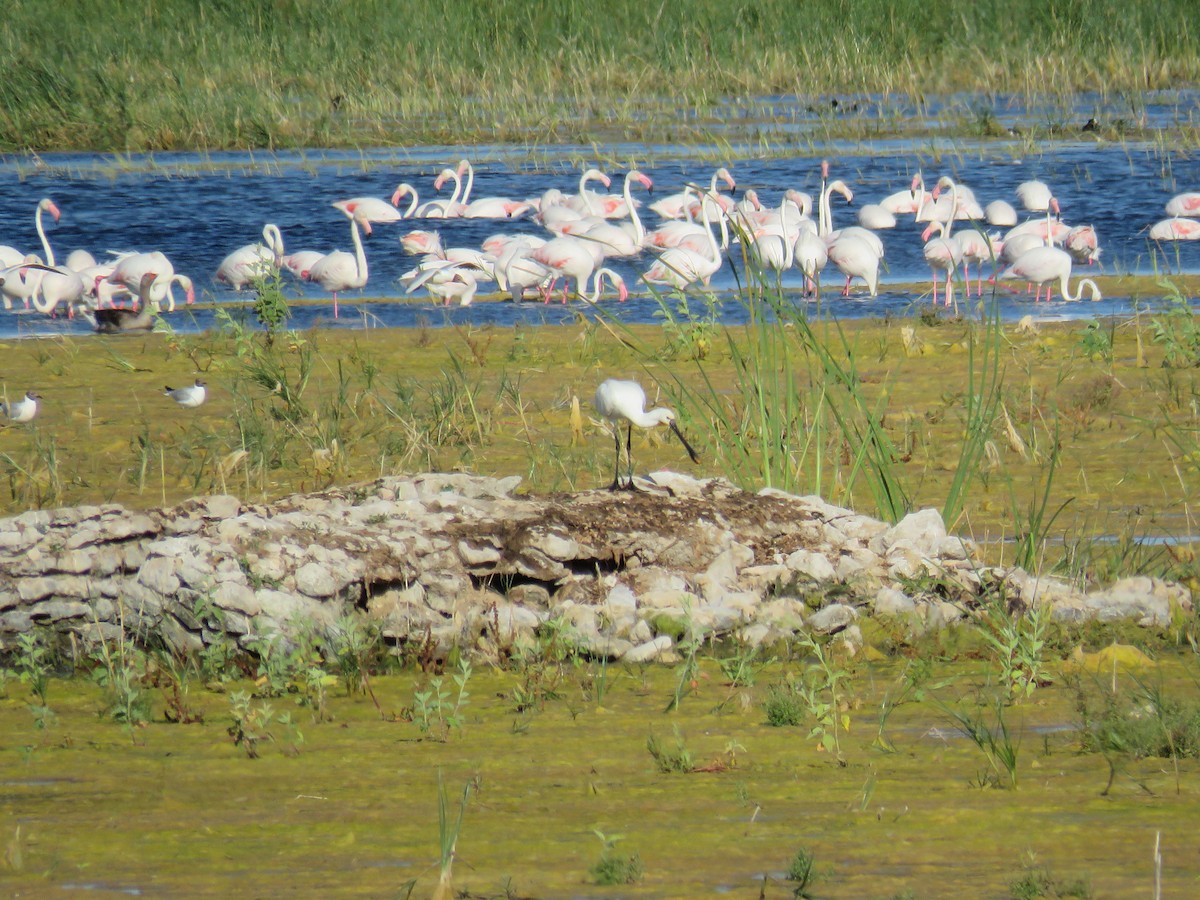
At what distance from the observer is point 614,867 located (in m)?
3.38

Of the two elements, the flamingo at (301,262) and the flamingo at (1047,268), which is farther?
the flamingo at (301,262)

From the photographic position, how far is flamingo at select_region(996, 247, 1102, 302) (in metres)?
13.1

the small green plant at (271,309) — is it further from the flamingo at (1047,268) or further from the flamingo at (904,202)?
the flamingo at (904,202)

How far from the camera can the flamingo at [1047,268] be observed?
13078 mm

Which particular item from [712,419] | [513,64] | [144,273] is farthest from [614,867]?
[513,64]

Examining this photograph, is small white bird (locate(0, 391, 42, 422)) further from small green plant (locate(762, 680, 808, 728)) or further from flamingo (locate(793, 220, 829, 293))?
flamingo (locate(793, 220, 829, 293))

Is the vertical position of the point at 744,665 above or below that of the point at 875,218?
above

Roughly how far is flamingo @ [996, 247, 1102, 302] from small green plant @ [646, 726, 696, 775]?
9.51 meters

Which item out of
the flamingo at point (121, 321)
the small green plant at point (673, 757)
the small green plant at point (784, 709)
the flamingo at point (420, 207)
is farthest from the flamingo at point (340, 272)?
the small green plant at point (673, 757)

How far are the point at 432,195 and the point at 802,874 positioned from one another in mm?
16678

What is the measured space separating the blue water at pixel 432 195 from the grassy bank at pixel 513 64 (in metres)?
0.71

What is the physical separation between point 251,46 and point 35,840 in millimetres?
22826

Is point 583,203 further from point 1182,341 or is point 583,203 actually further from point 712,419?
point 712,419

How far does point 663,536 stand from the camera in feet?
18.5
